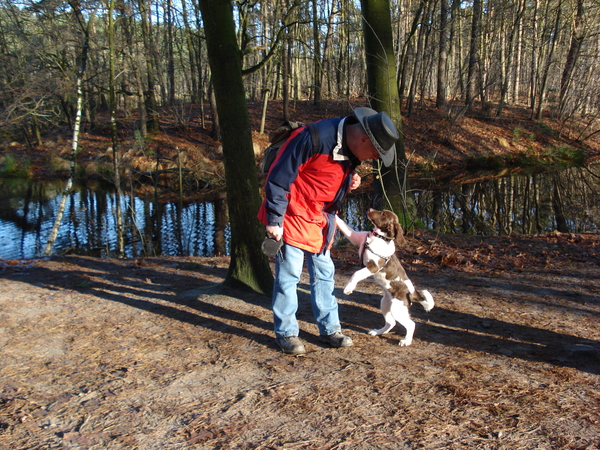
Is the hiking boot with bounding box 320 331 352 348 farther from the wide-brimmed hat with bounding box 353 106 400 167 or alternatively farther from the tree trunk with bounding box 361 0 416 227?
the tree trunk with bounding box 361 0 416 227

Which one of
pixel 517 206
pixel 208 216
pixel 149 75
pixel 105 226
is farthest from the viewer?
pixel 149 75

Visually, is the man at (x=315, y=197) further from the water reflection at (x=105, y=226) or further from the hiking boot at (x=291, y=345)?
the water reflection at (x=105, y=226)

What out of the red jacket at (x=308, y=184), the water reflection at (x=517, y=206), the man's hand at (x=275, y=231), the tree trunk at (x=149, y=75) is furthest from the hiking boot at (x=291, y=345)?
the tree trunk at (x=149, y=75)

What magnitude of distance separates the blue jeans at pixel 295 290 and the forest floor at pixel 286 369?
0.24m

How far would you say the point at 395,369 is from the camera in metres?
3.48

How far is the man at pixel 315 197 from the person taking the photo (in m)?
3.38

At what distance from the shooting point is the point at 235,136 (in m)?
5.23

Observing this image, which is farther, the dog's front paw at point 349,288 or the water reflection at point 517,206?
the water reflection at point 517,206

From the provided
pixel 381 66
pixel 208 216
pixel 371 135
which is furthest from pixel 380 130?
pixel 208 216

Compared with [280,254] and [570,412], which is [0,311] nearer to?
[280,254]

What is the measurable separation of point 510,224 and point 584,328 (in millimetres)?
9449

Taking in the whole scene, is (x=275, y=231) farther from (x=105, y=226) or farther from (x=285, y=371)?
(x=105, y=226)

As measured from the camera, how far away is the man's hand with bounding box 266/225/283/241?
11.1ft

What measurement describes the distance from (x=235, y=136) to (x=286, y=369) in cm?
280
